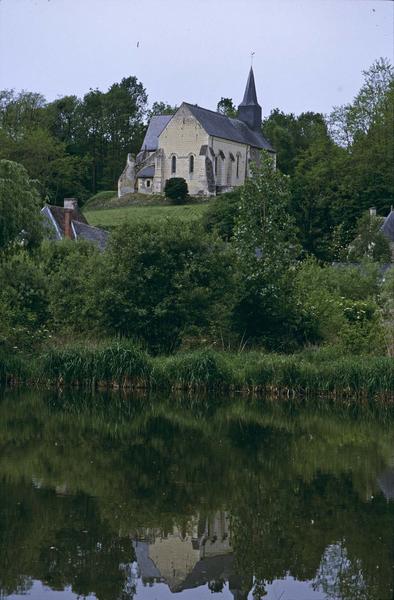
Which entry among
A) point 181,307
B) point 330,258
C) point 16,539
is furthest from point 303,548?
point 330,258

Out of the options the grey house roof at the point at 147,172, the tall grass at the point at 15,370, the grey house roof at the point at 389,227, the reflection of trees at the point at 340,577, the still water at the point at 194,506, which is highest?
the grey house roof at the point at 147,172

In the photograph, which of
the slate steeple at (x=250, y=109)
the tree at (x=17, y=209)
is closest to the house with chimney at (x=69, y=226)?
the tree at (x=17, y=209)

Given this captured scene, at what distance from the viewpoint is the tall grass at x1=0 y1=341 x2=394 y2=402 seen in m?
22.7

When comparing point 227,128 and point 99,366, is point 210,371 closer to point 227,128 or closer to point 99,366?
point 99,366

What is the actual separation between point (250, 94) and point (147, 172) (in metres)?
11.9

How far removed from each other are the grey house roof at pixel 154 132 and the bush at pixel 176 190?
805 centimetres

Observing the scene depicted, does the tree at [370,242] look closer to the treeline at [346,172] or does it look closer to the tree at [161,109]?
the treeline at [346,172]

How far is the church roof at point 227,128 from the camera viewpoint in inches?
2800

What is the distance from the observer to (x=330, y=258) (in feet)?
161

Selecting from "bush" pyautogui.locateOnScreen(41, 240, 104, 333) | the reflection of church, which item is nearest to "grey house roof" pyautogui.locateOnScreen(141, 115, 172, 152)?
"bush" pyautogui.locateOnScreen(41, 240, 104, 333)

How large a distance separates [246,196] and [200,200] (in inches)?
1573

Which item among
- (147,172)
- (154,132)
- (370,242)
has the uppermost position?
(154,132)

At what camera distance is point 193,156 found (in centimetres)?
7081

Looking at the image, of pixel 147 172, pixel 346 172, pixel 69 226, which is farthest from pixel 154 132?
pixel 69 226
